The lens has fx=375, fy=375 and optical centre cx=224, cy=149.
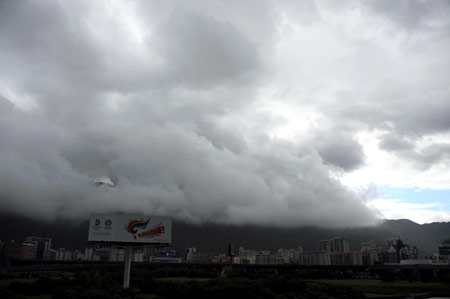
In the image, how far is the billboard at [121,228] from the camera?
249ft

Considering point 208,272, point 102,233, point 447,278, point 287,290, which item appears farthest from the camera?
point 208,272

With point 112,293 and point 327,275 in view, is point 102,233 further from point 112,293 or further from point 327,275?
point 327,275

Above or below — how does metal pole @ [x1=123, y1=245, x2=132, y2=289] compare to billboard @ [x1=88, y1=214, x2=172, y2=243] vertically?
below

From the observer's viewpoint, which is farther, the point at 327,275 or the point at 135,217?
the point at 327,275

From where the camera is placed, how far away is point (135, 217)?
3066 inches

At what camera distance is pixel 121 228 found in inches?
3007

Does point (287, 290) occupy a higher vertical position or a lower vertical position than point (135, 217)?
lower

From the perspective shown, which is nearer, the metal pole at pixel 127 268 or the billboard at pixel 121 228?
the billboard at pixel 121 228

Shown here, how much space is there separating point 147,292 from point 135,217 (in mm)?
25910

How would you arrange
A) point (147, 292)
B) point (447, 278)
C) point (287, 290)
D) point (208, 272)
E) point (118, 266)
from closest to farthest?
point (147, 292) < point (287, 290) < point (447, 278) < point (208, 272) < point (118, 266)

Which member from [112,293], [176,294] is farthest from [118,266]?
[112,293]

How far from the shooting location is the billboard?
249 feet

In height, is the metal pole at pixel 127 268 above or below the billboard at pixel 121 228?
below

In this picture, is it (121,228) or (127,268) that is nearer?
(121,228)
